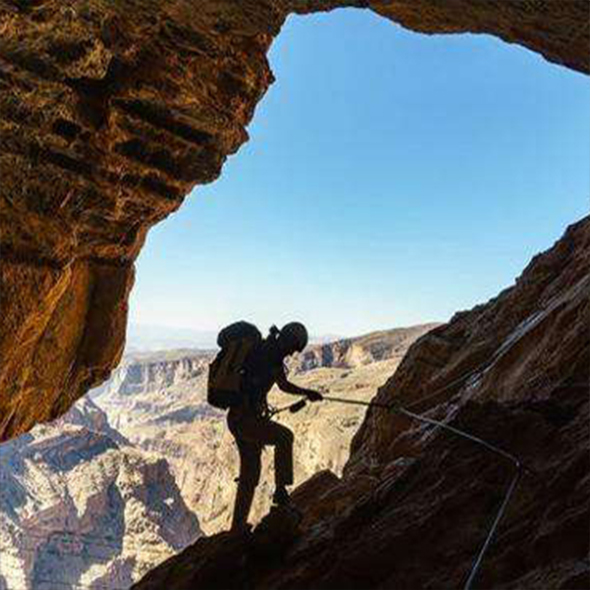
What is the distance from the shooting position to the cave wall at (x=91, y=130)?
458 inches

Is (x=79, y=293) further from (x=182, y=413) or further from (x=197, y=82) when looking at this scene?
(x=182, y=413)

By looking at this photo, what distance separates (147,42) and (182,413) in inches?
4285

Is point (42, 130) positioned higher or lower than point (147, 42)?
lower

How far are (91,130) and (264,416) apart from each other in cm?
786

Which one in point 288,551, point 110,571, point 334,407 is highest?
point 288,551

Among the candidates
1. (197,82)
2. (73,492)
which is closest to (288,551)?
(197,82)

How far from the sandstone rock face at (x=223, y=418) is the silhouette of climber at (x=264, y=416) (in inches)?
1573

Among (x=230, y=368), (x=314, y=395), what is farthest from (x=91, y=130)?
(x=314, y=395)

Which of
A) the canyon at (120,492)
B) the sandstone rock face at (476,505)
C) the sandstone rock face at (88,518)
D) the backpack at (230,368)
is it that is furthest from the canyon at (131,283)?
the sandstone rock face at (88,518)

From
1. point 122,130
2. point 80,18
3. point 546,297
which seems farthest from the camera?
point 122,130

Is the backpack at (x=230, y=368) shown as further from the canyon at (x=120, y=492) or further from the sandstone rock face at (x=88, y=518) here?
the sandstone rock face at (x=88, y=518)

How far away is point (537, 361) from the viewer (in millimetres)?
9109

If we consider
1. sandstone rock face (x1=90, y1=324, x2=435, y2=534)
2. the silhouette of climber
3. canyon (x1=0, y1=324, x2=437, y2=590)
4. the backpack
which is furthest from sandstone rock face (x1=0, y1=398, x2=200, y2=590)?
the backpack

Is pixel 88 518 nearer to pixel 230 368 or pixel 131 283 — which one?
pixel 131 283
